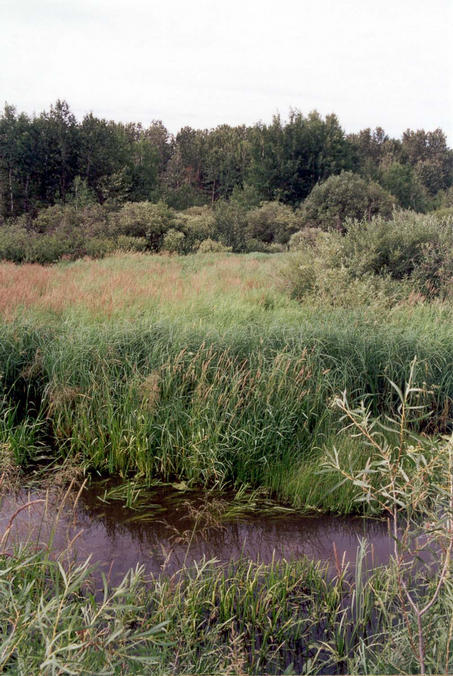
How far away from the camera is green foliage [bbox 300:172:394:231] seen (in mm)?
29266

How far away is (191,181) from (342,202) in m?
16.0

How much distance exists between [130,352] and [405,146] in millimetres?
49741

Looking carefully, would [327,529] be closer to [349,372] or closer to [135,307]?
[349,372]

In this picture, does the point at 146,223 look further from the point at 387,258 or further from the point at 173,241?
the point at 387,258

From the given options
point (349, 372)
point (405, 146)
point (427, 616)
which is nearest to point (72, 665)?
point (427, 616)

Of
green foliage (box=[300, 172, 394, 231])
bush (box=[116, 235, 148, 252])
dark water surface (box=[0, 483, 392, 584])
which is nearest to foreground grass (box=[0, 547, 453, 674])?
dark water surface (box=[0, 483, 392, 584])

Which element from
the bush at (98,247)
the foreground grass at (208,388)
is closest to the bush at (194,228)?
the bush at (98,247)

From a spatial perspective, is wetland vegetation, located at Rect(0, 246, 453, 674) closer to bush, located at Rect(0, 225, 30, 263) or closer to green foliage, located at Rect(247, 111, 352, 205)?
bush, located at Rect(0, 225, 30, 263)

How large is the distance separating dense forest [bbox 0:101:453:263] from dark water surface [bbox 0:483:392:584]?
8658 millimetres

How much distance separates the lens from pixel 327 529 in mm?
4094

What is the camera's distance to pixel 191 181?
4206cm

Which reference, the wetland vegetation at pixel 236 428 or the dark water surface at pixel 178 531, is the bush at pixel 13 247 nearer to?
the wetland vegetation at pixel 236 428

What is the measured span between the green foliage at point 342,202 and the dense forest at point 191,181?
70 mm

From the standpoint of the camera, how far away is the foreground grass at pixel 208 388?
15.8 feet
